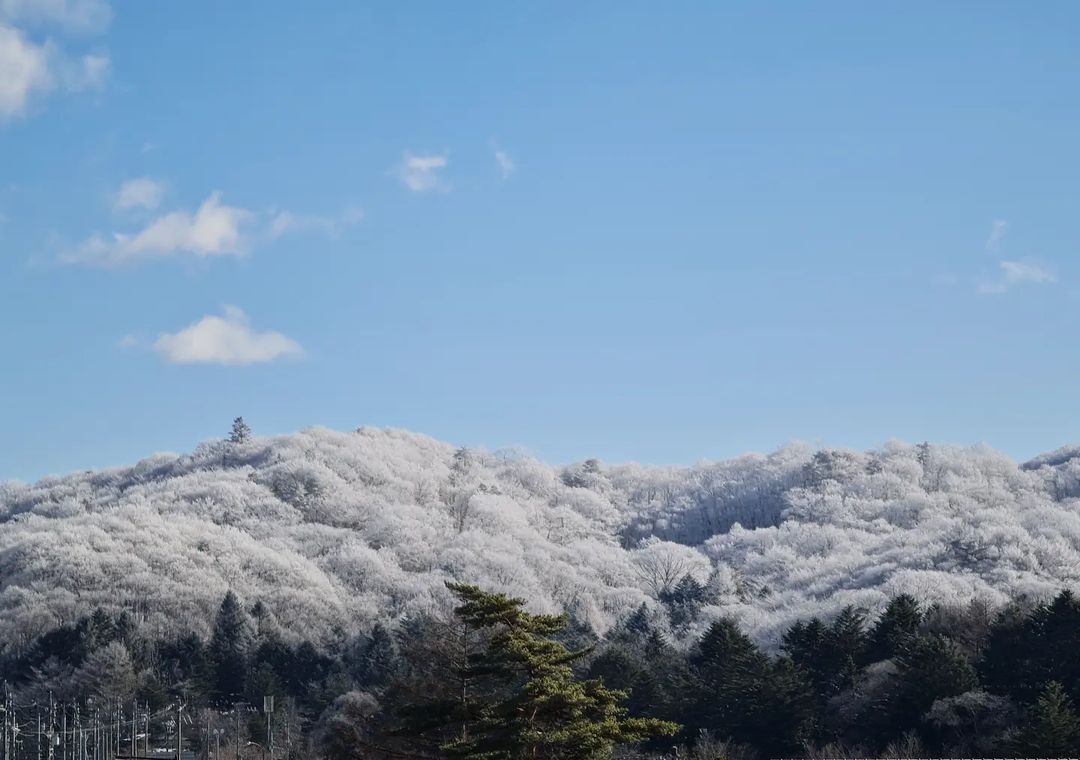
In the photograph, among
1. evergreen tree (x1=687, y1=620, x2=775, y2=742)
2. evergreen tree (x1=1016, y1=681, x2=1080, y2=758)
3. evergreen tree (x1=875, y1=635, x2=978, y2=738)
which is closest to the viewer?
evergreen tree (x1=1016, y1=681, x2=1080, y2=758)

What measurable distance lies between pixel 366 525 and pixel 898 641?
83069mm

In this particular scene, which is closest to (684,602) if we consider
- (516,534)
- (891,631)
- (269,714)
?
(516,534)

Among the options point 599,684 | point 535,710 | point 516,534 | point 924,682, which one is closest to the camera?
point 535,710

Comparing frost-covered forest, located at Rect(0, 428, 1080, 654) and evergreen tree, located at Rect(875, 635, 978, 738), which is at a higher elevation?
frost-covered forest, located at Rect(0, 428, 1080, 654)

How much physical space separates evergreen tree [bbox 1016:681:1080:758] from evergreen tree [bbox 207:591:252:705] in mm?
44782

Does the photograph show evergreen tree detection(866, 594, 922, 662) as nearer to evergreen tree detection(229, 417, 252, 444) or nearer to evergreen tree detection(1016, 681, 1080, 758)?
evergreen tree detection(1016, 681, 1080, 758)

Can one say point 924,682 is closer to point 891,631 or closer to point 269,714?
point 891,631

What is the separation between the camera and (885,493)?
133750 millimetres

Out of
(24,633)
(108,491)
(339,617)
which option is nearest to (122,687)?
(24,633)

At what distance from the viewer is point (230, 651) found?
74.6 metres

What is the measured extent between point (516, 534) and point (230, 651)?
57.9 meters

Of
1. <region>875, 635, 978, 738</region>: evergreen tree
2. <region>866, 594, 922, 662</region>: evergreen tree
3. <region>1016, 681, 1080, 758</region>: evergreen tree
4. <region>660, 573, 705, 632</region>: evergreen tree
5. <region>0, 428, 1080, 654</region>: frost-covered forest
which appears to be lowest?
<region>1016, 681, 1080, 758</region>: evergreen tree

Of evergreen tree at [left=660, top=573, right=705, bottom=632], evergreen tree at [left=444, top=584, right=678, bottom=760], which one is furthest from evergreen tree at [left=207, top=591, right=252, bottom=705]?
evergreen tree at [left=444, top=584, right=678, bottom=760]

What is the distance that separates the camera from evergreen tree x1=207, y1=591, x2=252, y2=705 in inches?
2813
